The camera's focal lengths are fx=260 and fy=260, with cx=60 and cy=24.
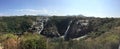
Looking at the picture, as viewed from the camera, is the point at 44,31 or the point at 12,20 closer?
the point at 44,31

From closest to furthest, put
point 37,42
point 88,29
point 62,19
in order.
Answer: point 37,42
point 88,29
point 62,19

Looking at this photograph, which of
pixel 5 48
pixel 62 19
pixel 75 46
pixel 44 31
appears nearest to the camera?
pixel 5 48

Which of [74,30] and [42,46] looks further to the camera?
[74,30]

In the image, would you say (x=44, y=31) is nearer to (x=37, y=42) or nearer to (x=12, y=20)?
(x=12, y=20)

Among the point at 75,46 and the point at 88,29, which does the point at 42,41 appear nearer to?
the point at 75,46

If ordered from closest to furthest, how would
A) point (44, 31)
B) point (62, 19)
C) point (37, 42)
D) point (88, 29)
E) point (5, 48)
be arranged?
1. point (37, 42)
2. point (5, 48)
3. point (88, 29)
4. point (44, 31)
5. point (62, 19)

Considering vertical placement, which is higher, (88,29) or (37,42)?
(37,42)

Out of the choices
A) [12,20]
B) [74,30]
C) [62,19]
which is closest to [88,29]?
[74,30]

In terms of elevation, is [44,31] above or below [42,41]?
below

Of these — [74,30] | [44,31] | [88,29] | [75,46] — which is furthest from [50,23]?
[75,46]
